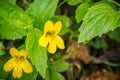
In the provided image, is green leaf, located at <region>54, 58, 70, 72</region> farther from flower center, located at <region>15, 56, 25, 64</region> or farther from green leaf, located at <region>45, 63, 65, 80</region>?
flower center, located at <region>15, 56, 25, 64</region>

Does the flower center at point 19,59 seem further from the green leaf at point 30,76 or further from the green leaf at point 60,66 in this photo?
the green leaf at point 60,66

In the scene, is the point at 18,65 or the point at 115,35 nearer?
the point at 18,65

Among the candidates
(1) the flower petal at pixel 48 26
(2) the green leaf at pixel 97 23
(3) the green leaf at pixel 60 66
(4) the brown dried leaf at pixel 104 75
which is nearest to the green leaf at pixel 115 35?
(4) the brown dried leaf at pixel 104 75

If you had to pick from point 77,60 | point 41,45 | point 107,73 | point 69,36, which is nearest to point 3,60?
point 41,45

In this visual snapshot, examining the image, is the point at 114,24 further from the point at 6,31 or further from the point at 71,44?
the point at 71,44

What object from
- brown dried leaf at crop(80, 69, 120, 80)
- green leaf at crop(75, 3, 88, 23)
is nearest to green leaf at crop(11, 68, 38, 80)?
green leaf at crop(75, 3, 88, 23)

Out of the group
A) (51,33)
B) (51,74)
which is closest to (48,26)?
(51,33)

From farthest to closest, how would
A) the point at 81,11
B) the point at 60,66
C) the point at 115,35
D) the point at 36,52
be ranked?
the point at 115,35 → the point at 60,66 → the point at 81,11 → the point at 36,52

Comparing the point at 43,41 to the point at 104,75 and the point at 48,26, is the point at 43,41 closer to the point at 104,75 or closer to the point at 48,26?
the point at 48,26
